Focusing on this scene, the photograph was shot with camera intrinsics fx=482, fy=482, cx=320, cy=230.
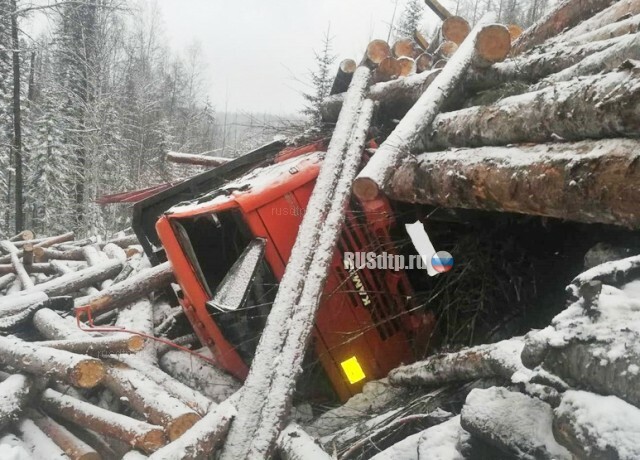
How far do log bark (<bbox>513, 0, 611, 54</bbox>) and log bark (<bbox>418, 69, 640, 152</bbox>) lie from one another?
2.40m

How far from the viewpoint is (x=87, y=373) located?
418 cm

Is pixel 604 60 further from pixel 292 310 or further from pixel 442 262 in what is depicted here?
pixel 292 310

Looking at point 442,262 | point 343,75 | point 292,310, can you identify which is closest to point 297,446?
point 292,310

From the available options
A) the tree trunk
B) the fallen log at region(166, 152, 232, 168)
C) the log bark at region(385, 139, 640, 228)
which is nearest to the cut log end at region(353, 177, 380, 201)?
the log bark at region(385, 139, 640, 228)

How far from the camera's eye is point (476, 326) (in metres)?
4.30

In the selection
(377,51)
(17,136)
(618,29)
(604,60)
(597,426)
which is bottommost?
(597,426)

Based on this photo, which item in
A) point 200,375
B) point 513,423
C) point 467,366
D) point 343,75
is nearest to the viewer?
point 513,423

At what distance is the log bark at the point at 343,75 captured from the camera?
23.3ft

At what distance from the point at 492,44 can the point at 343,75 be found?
3.40 metres

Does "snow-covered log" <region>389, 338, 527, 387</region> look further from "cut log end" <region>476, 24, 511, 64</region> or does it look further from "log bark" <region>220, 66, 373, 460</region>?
"cut log end" <region>476, 24, 511, 64</region>

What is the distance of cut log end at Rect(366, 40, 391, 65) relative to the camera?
19.8 feet

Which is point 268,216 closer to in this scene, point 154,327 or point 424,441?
point 424,441

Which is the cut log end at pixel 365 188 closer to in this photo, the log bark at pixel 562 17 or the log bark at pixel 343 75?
the log bark at pixel 562 17

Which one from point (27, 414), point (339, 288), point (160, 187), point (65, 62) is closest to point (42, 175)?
point (65, 62)
